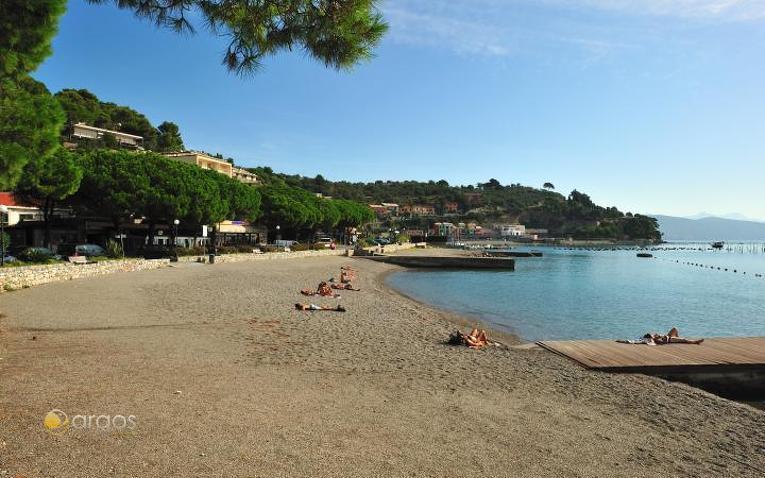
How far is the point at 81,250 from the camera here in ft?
102

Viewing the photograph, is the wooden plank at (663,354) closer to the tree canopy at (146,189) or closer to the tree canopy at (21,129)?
the tree canopy at (21,129)

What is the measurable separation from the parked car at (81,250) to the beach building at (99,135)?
2280 inches

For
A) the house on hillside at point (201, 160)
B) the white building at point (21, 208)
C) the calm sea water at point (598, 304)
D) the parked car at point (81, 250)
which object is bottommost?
the calm sea water at point (598, 304)

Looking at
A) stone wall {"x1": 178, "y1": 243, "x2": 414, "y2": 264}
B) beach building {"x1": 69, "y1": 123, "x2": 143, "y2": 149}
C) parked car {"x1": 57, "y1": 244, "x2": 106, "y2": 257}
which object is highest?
beach building {"x1": 69, "y1": 123, "x2": 143, "y2": 149}

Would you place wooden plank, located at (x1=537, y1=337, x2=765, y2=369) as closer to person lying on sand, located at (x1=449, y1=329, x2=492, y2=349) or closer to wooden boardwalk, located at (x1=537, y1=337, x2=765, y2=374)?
wooden boardwalk, located at (x1=537, y1=337, x2=765, y2=374)

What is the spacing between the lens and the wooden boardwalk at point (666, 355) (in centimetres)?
1017

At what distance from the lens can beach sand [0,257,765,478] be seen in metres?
4.84

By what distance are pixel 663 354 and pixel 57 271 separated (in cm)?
2263

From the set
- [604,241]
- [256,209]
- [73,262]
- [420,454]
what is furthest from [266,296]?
[604,241]

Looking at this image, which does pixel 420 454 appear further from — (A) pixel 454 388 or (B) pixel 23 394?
(B) pixel 23 394

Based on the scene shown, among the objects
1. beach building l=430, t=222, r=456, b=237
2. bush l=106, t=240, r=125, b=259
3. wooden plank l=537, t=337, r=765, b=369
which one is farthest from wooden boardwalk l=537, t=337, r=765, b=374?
beach building l=430, t=222, r=456, b=237

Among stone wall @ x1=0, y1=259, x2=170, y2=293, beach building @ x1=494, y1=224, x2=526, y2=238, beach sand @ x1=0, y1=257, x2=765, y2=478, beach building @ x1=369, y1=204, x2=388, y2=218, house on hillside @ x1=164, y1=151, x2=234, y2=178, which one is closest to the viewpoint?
beach sand @ x1=0, y1=257, x2=765, y2=478

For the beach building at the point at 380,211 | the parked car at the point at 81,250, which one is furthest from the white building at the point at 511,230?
the parked car at the point at 81,250

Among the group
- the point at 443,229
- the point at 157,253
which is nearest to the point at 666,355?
Answer: the point at 157,253
